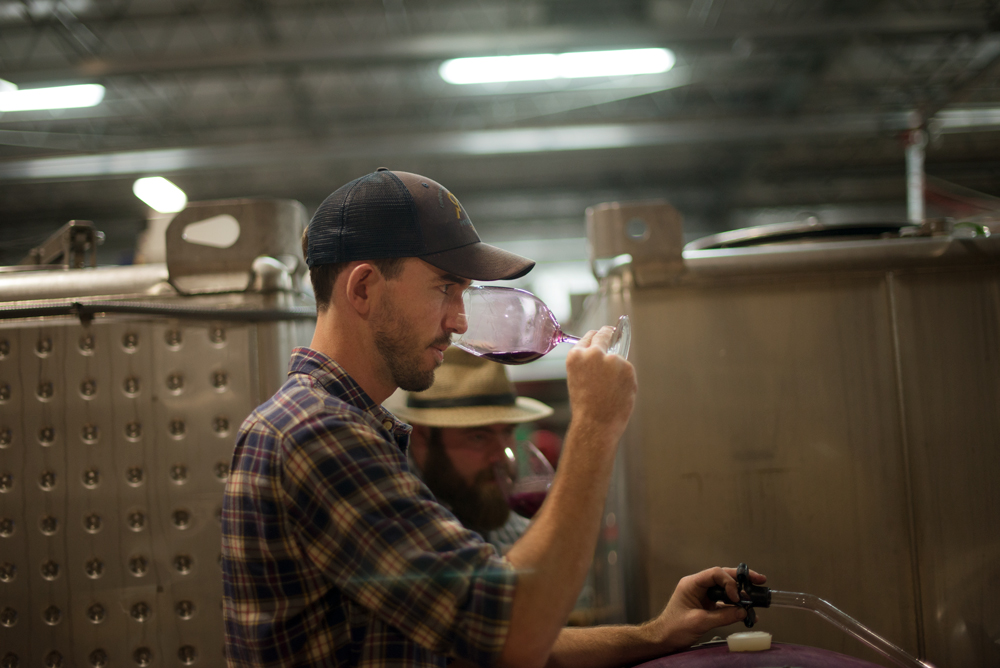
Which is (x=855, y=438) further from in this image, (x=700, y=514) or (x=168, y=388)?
(x=168, y=388)

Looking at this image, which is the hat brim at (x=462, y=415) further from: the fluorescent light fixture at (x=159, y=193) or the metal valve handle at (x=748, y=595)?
the fluorescent light fixture at (x=159, y=193)

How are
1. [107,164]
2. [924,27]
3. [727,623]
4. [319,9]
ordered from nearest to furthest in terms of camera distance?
[727,623] → [924,27] → [319,9] → [107,164]

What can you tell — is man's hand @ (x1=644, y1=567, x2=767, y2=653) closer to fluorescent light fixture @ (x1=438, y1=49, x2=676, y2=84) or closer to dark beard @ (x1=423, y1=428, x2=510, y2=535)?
dark beard @ (x1=423, y1=428, x2=510, y2=535)

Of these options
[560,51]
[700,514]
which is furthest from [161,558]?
[560,51]

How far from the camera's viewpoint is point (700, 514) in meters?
1.39

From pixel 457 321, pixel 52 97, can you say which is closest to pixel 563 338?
pixel 457 321

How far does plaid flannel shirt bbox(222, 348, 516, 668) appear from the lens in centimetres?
82

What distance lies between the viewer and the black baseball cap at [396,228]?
1.04 m

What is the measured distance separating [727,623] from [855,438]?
46cm

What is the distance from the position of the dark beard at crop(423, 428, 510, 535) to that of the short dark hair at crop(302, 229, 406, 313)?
3.97 feet

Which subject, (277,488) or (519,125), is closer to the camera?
(277,488)

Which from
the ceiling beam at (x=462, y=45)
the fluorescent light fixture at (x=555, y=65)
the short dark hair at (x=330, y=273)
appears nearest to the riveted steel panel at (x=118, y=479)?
the short dark hair at (x=330, y=273)

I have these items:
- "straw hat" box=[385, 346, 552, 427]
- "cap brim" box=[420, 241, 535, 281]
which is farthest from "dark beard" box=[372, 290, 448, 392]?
"straw hat" box=[385, 346, 552, 427]

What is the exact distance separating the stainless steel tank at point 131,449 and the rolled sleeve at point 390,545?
53cm
